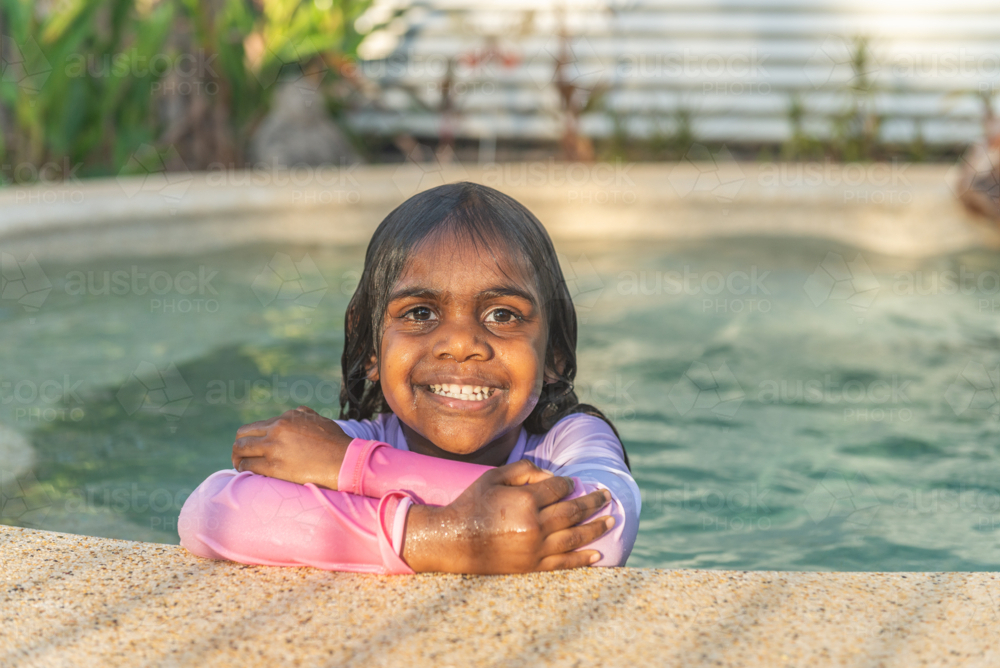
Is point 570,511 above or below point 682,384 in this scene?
above

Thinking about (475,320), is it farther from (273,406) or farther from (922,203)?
(922,203)

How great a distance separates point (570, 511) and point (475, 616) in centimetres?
27

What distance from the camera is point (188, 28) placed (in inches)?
324

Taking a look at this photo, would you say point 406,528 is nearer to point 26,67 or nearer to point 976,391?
point 976,391

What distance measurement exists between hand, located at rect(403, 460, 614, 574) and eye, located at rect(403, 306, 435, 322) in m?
0.37

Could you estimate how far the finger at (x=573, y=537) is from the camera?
5.64 ft

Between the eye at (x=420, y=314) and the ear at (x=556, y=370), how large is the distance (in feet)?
1.24

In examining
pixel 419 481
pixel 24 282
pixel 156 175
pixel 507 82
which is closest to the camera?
pixel 419 481

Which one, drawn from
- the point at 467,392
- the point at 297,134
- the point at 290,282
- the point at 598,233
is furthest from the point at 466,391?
the point at 297,134

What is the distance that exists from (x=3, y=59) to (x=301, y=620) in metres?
6.85

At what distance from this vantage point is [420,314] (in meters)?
2.02

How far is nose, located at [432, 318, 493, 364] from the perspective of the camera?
1.94m

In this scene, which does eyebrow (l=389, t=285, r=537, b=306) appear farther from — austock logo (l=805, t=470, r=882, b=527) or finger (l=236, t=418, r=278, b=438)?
austock logo (l=805, t=470, r=882, b=527)

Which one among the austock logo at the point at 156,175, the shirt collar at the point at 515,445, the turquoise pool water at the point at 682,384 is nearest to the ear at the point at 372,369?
the shirt collar at the point at 515,445
